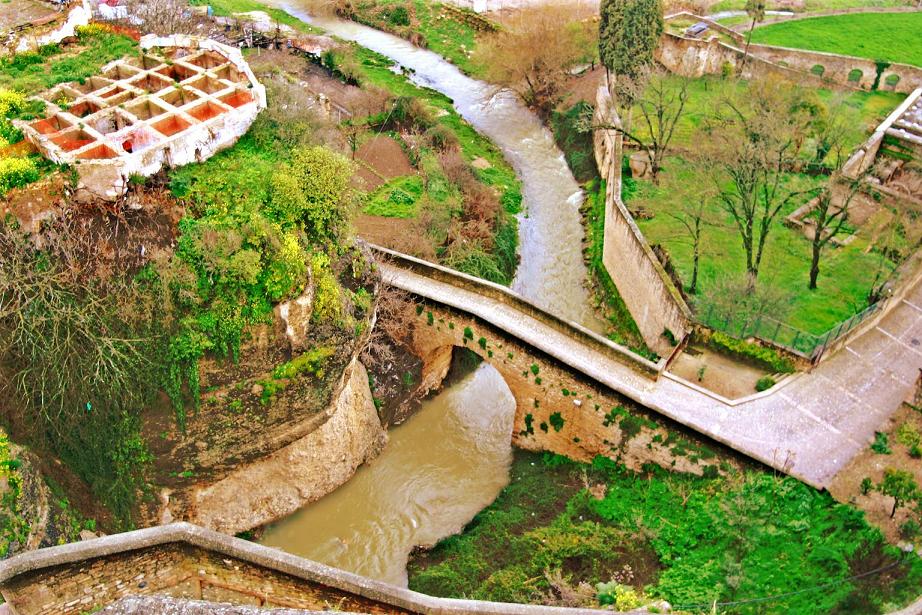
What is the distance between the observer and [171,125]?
17.9m

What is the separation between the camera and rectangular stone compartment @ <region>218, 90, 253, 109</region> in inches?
754

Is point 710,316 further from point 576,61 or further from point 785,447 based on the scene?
point 576,61

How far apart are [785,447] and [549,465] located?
6018mm

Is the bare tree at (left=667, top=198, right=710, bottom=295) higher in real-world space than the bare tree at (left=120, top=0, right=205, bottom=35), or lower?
lower

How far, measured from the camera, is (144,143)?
17.1 m

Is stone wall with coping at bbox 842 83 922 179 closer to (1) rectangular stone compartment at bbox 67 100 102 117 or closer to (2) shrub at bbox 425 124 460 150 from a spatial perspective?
(2) shrub at bbox 425 124 460 150

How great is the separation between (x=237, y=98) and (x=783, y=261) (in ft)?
58.2

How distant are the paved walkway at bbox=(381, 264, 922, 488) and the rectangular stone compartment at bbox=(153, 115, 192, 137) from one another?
7137 millimetres

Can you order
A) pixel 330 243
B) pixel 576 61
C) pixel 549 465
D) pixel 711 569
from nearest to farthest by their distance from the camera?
pixel 711 569, pixel 330 243, pixel 549 465, pixel 576 61

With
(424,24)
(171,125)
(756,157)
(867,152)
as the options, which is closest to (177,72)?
(171,125)

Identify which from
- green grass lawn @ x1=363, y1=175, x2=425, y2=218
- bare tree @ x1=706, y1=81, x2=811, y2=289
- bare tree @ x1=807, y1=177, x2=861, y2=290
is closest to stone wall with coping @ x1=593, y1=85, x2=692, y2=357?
bare tree @ x1=706, y1=81, x2=811, y2=289

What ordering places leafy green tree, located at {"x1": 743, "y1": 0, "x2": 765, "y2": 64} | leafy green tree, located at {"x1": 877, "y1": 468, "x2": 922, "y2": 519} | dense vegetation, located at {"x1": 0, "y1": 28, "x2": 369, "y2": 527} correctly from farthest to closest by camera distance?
leafy green tree, located at {"x1": 743, "y1": 0, "x2": 765, "y2": 64} < dense vegetation, located at {"x1": 0, "y1": 28, "x2": 369, "y2": 527} < leafy green tree, located at {"x1": 877, "y1": 468, "x2": 922, "y2": 519}

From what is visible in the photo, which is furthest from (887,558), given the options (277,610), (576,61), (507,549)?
(576,61)

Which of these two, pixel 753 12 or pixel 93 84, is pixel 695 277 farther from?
pixel 753 12
